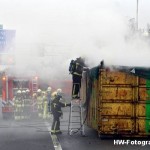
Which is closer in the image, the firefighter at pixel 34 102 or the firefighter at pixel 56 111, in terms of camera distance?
the firefighter at pixel 56 111

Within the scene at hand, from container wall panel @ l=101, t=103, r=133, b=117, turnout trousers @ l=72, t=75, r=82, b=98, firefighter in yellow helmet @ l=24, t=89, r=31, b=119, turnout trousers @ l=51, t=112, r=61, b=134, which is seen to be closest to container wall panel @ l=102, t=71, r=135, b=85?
container wall panel @ l=101, t=103, r=133, b=117

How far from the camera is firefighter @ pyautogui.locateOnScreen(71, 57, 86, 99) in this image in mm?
14367

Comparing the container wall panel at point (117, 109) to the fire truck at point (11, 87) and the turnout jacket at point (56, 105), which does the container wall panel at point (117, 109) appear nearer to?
the turnout jacket at point (56, 105)

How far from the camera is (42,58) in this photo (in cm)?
2194

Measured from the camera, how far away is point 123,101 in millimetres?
13266

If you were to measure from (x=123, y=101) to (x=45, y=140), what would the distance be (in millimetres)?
2543

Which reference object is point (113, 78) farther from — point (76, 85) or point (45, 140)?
point (45, 140)

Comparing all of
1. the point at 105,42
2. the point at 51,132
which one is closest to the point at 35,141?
the point at 51,132

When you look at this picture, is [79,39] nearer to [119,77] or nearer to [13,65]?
[119,77]

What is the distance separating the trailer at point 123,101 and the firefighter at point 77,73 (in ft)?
3.97

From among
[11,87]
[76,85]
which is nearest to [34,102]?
[11,87]

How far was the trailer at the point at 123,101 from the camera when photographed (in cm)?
1316

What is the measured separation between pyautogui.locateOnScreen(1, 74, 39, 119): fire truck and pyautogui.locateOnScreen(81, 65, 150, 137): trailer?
839cm

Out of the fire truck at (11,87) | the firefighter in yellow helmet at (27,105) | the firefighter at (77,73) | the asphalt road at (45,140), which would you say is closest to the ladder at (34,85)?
the fire truck at (11,87)
